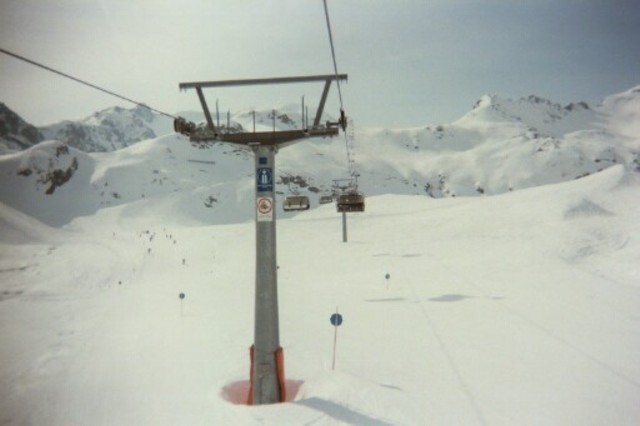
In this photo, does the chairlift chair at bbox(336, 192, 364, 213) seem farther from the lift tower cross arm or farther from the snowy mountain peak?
the snowy mountain peak

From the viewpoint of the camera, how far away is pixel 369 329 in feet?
56.8

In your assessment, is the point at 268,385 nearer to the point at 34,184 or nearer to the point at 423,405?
the point at 423,405

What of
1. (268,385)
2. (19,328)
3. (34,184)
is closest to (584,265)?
(268,385)

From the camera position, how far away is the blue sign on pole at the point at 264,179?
10.8 meters

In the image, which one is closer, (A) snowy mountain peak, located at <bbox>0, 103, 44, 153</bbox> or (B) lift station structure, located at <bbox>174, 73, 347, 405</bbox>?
(B) lift station structure, located at <bbox>174, 73, 347, 405</bbox>

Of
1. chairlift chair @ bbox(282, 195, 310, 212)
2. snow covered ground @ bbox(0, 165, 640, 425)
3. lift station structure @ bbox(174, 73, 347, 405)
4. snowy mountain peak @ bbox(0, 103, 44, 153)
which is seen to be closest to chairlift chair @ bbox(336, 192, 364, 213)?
snow covered ground @ bbox(0, 165, 640, 425)

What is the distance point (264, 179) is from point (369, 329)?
9243 mm

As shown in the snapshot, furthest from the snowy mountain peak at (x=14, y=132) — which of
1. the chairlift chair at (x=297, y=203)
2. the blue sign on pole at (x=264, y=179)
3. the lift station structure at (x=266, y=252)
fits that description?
the blue sign on pole at (x=264, y=179)

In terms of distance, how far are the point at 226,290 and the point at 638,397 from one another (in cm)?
2177

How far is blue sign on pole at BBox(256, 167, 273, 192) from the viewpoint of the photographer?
35.3 feet

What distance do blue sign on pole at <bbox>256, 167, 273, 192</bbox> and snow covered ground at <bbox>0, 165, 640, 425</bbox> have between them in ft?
17.3

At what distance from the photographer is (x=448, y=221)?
48750mm

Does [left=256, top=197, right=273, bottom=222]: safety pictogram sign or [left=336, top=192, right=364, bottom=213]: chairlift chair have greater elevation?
[left=336, top=192, right=364, bottom=213]: chairlift chair

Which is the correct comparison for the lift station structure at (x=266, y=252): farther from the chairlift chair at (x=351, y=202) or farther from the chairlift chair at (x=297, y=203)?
the chairlift chair at (x=351, y=202)
